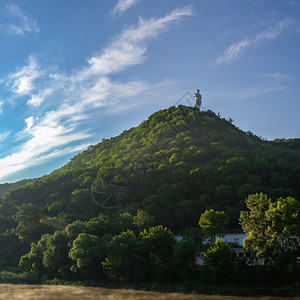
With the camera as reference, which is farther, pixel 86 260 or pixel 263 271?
pixel 86 260

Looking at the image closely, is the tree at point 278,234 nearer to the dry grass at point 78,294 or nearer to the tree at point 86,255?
the dry grass at point 78,294

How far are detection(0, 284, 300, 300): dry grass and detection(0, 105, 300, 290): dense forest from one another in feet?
9.29

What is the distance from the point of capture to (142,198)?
72312 millimetres

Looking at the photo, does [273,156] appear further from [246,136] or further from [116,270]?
[116,270]

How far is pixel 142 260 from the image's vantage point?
134 ft

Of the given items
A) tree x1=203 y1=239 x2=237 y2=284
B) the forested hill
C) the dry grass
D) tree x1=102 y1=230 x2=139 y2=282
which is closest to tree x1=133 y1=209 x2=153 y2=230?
the forested hill

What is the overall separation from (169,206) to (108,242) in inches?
918

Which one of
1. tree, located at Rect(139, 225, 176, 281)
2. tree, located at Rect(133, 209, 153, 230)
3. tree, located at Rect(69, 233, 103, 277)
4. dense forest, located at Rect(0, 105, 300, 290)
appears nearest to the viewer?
tree, located at Rect(139, 225, 176, 281)

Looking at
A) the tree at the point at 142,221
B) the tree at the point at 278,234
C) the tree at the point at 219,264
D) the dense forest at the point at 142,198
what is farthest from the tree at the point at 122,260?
the tree at the point at 278,234

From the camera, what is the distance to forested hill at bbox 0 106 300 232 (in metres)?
63.7

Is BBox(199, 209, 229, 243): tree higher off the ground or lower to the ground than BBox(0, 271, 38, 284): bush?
higher

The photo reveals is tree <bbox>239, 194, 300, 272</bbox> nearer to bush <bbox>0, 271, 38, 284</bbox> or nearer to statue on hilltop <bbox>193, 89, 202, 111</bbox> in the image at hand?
bush <bbox>0, 271, 38, 284</bbox>

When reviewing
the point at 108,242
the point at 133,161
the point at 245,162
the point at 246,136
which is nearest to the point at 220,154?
the point at 245,162

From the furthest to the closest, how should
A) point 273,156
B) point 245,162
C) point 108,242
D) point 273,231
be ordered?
point 273,156 < point 245,162 < point 108,242 < point 273,231
